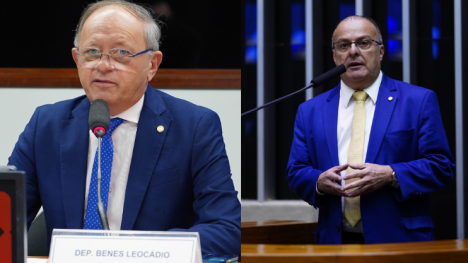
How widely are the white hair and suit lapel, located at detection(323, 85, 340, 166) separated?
0.78 m

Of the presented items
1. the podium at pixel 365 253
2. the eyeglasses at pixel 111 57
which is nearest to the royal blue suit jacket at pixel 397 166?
the podium at pixel 365 253

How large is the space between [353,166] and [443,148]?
381mm

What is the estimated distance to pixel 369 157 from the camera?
6.50ft

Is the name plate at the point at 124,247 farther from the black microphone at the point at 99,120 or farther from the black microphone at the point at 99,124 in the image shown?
the black microphone at the point at 99,120

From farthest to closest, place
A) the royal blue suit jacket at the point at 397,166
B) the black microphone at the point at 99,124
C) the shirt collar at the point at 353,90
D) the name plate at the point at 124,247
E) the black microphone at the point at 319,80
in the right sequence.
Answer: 1. the shirt collar at the point at 353,90
2. the royal blue suit jacket at the point at 397,166
3. the black microphone at the point at 319,80
4. the black microphone at the point at 99,124
5. the name plate at the point at 124,247

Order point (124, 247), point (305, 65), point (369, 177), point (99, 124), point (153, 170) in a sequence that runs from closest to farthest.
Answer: point (124, 247) < point (99, 124) < point (153, 170) < point (369, 177) < point (305, 65)

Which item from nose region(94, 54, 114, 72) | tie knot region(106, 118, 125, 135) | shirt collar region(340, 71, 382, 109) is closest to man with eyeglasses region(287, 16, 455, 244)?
shirt collar region(340, 71, 382, 109)

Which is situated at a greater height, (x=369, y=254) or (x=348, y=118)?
(x=348, y=118)

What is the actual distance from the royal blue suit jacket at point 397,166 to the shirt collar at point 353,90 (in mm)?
38

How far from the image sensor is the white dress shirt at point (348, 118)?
2020mm

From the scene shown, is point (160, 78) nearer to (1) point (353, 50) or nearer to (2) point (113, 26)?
(2) point (113, 26)

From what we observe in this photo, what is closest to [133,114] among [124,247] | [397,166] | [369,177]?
[124,247]

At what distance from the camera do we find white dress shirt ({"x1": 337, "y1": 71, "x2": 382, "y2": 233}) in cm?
202

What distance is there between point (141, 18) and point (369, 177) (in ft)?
3.27
